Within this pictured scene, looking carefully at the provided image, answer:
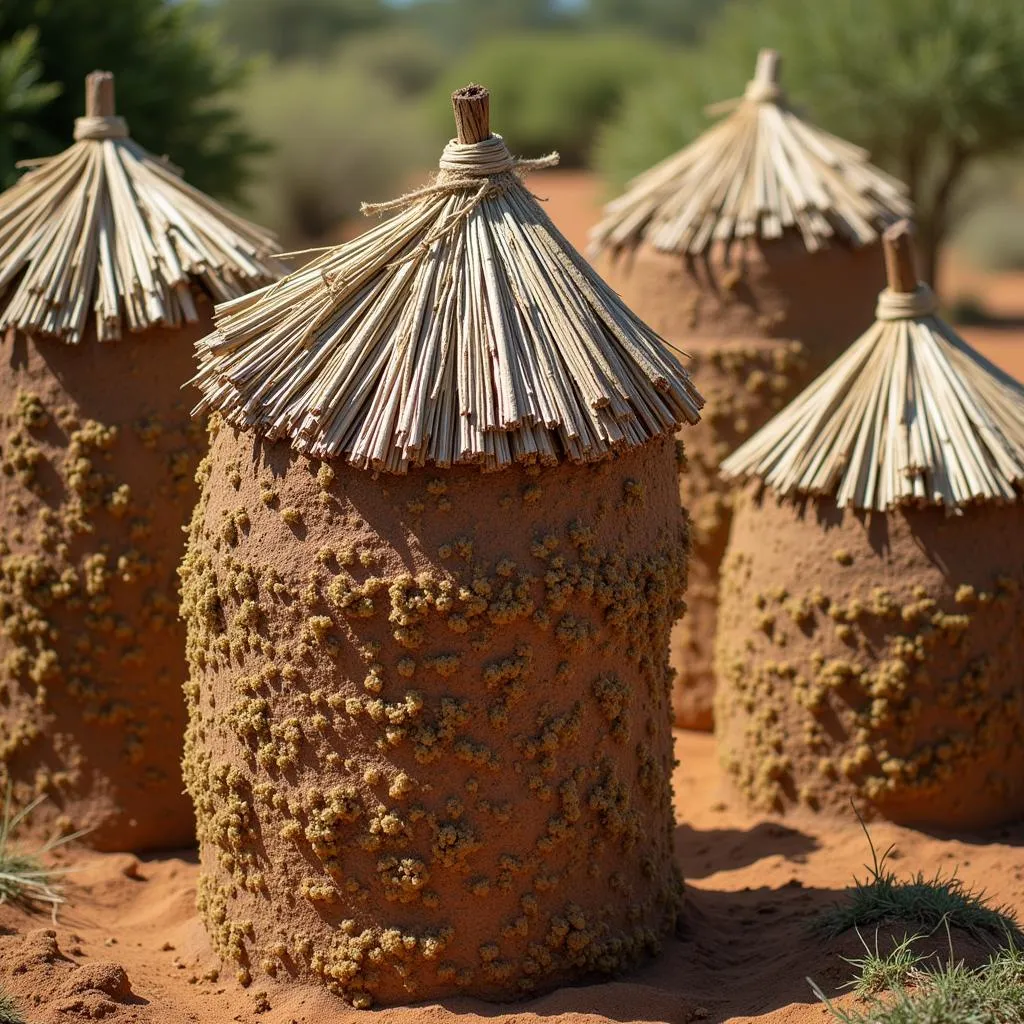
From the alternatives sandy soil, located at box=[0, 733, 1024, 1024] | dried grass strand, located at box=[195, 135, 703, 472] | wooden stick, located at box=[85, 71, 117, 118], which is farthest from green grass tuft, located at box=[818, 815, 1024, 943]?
wooden stick, located at box=[85, 71, 117, 118]

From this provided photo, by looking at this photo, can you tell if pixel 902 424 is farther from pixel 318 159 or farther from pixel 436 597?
pixel 318 159

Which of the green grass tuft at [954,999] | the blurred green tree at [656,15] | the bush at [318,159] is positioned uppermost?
the blurred green tree at [656,15]

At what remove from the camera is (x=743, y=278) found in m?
6.64

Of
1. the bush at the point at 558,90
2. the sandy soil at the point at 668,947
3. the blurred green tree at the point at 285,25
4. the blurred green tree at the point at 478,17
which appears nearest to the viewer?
the sandy soil at the point at 668,947

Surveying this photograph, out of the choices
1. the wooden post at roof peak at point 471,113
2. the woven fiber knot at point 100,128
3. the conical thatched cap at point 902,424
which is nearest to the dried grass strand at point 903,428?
the conical thatched cap at point 902,424

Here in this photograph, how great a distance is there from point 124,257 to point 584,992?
2.84 meters

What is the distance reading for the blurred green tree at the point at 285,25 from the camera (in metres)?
44.6

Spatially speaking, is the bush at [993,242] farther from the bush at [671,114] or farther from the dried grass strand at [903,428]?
the dried grass strand at [903,428]

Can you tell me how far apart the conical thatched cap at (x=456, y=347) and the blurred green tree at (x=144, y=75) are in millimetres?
6777

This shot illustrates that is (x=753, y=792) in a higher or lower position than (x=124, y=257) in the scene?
lower

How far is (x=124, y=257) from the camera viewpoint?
17.3ft

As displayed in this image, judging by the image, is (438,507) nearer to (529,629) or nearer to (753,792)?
(529,629)

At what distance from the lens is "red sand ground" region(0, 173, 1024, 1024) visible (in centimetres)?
401

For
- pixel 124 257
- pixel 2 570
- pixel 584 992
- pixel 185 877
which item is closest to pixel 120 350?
pixel 124 257
